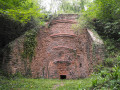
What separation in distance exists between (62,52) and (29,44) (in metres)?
3.09

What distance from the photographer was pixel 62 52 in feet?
35.5

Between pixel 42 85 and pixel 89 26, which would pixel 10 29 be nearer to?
pixel 42 85

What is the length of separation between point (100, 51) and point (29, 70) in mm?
6171

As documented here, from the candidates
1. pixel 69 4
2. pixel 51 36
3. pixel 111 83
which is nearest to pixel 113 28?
pixel 51 36

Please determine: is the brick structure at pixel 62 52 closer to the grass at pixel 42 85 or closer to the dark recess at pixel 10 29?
the dark recess at pixel 10 29

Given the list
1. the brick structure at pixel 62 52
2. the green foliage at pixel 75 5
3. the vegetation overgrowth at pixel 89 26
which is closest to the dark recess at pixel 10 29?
the vegetation overgrowth at pixel 89 26

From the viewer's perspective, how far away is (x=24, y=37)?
1081 centimetres

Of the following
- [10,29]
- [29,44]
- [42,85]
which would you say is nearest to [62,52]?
[29,44]

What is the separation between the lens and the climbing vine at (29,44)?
1056 cm

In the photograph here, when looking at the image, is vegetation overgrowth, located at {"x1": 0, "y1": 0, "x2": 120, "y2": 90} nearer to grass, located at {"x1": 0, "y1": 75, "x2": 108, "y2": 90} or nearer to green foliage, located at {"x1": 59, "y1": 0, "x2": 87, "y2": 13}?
grass, located at {"x1": 0, "y1": 75, "x2": 108, "y2": 90}

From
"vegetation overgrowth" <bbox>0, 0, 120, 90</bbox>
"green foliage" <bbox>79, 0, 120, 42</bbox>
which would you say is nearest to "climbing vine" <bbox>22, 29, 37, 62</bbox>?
"vegetation overgrowth" <bbox>0, 0, 120, 90</bbox>

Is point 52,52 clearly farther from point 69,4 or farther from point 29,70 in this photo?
point 69,4

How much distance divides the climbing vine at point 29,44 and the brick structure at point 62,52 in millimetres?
438

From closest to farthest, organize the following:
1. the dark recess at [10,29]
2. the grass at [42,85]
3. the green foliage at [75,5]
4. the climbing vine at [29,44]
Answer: the grass at [42,85]
the dark recess at [10,29]
the climbing vine at [29,44]
the green foliage at [75,5]
